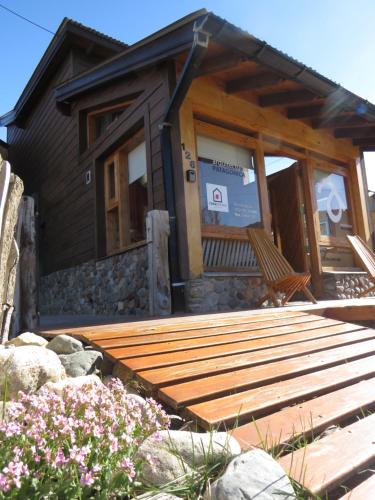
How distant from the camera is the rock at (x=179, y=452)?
102cm

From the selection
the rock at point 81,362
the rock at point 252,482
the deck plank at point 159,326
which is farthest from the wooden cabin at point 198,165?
the rock at point 252,482

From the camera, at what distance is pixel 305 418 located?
1358mm

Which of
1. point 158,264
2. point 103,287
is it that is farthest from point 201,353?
point 103,287

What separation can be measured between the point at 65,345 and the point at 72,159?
588cm

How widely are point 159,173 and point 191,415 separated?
11.7 feet

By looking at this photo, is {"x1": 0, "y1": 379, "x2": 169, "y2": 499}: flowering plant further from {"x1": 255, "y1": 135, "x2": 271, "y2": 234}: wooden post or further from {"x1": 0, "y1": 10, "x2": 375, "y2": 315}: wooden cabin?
{"x1": 255, "y1": 135, "x2": 271, "y2": 234}: wooden post

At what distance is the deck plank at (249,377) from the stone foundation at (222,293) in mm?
1966

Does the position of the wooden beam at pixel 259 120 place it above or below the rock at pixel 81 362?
above

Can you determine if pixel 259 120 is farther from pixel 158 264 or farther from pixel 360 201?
pixel 158 264

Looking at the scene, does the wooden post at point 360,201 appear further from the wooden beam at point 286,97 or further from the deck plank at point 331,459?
the deck plank at point 331,459

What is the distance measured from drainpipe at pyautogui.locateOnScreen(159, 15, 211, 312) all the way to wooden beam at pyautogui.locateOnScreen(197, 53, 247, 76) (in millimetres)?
391

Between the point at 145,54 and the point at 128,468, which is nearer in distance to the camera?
the point at 128,468

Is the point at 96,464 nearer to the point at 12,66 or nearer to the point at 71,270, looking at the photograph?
the point at 71,270

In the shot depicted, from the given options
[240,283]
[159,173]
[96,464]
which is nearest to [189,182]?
[159,173]
